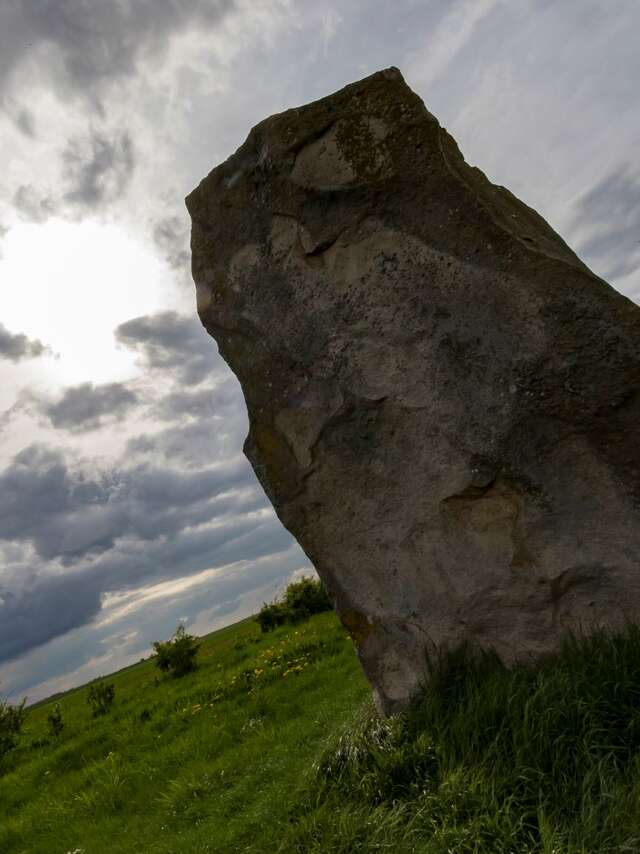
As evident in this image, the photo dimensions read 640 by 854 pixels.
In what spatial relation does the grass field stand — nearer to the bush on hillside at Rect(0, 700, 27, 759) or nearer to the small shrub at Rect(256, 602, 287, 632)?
the bush on hillside at Rect(0, 700, 27, 759)

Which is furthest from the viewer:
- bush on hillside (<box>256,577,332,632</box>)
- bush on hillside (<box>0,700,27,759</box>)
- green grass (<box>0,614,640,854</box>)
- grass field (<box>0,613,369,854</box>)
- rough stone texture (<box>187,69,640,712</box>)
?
bush on hillside (<box>256,577,332,632</box>)

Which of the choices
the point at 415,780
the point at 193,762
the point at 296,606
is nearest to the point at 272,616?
the point at 296,606

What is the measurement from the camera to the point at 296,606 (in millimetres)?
21531

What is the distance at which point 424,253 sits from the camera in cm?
629

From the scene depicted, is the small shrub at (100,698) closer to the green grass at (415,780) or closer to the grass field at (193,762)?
the grass field at (193,762)

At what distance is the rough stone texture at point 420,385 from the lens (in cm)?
588

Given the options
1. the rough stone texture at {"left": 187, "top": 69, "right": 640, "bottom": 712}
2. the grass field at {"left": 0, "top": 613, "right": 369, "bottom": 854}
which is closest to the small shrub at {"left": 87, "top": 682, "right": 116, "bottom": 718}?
the grass field at {"left": 0, "top": 613, "right": 369, "bottom": 854}

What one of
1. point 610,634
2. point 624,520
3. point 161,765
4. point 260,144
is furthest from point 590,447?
point 161,765

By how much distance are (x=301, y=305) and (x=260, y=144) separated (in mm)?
1660

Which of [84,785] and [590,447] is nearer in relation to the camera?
[590,447]

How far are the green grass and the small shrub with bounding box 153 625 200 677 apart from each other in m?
8.93

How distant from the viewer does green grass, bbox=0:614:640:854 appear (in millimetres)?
4727

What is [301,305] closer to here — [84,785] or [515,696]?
[515,696]

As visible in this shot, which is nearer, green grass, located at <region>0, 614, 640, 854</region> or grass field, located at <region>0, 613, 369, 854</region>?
green grass, located at <region>0, 614, 640, 854</region>
